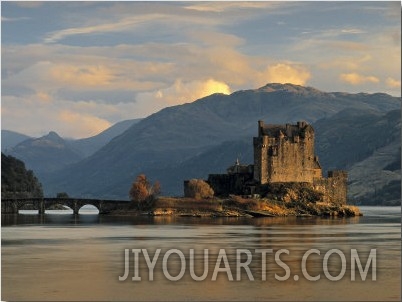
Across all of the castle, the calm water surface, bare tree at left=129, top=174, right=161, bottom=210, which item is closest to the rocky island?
the castle

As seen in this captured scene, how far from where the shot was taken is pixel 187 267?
63969 mm

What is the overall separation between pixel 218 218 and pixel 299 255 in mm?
79648

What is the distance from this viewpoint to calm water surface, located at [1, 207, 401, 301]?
51.8 m

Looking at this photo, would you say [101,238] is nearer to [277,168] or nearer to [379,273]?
[379,273]

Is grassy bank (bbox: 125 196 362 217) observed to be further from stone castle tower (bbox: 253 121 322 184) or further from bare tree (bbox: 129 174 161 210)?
stone castle tower (bbox: 253 121 322 184)

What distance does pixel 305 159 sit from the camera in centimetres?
16675

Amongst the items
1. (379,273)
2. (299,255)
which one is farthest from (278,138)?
(379,273)

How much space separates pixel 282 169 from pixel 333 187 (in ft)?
36.0

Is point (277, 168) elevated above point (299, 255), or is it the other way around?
point (277, 168)

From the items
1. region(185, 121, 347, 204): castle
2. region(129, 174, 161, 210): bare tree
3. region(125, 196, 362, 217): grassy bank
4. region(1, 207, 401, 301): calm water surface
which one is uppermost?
region(185, 121, 347, 204): castle

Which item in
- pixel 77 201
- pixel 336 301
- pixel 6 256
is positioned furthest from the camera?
pixel 77 201

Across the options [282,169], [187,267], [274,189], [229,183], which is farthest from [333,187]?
[187,267]

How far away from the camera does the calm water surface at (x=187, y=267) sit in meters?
51.8

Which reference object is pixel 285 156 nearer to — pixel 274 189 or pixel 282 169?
pixel 282 169
